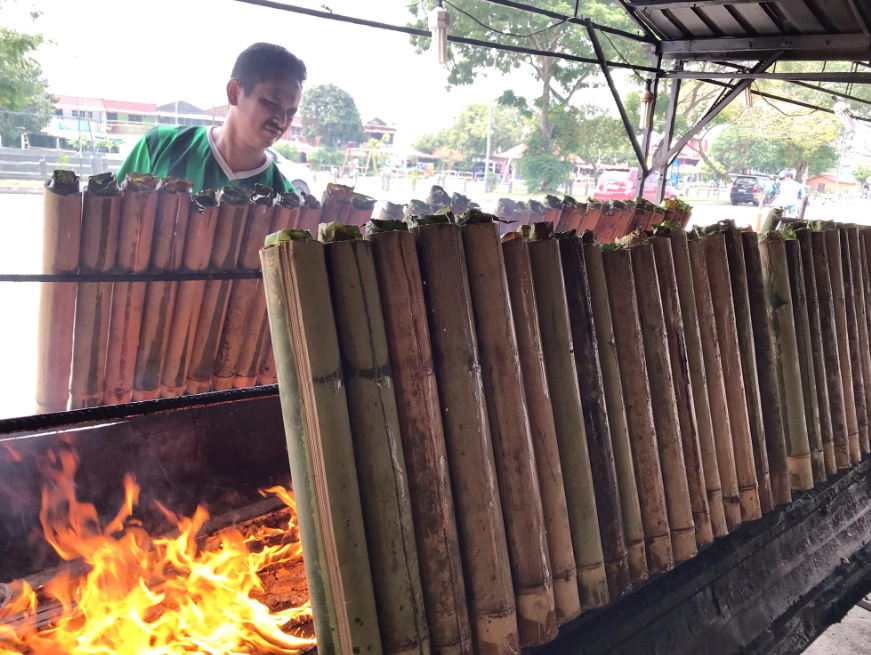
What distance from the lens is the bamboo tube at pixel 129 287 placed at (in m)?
2.70

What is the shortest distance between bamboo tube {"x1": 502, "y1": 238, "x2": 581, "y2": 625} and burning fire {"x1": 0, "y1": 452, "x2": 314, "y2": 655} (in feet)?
2.60

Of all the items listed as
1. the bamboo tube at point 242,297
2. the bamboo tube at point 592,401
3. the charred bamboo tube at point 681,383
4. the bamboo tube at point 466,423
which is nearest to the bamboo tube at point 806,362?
the charred bamboo tube at point 681,383

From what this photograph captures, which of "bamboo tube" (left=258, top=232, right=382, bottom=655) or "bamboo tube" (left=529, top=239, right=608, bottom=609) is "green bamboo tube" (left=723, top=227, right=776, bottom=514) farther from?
"bamboo tube" (left=258, top=232, right=382, bottom=655)

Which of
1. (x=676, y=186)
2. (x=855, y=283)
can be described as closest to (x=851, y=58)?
(x=855, y=283)

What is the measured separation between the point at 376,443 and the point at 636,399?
851mm

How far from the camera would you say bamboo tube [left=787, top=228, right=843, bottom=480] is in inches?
104

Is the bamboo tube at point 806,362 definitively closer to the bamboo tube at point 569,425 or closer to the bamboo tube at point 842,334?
the bamboo tube at point 842,334

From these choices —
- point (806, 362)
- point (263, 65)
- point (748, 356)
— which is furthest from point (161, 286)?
point (806, 362)

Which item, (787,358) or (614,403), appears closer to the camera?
(614,403)

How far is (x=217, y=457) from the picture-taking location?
2479mm

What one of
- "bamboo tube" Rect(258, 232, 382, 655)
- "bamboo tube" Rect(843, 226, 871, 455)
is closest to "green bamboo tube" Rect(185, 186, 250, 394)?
"bamboo tube" Rect(258, 232, 382, 655)

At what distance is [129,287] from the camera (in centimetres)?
286

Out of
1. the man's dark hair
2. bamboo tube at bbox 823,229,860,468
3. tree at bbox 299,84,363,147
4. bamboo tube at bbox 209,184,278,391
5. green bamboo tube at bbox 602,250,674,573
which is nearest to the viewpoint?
Result: green bamboo tube at bbox 602,250,674,573

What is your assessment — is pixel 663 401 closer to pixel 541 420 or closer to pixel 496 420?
pixel 541 420
